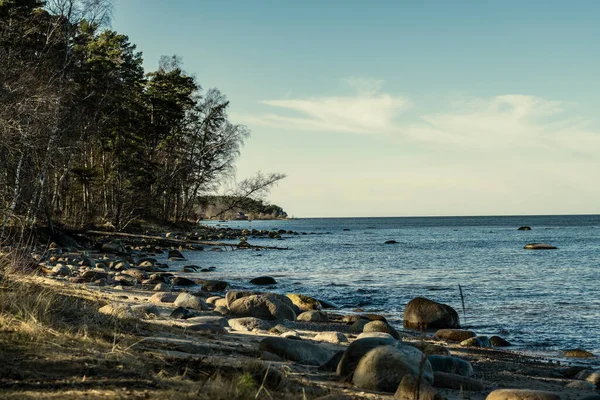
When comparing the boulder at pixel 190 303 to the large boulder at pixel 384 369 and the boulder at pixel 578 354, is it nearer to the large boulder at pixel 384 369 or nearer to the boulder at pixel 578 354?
the large boulder at pixel 384 369

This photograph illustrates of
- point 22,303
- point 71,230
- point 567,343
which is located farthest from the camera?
point 71,230

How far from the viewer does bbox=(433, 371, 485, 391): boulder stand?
22.1ft

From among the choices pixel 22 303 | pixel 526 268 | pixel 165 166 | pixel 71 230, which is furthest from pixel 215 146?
pixel 22 303

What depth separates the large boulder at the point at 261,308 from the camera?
1233cm

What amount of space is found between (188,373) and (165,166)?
39714 mm

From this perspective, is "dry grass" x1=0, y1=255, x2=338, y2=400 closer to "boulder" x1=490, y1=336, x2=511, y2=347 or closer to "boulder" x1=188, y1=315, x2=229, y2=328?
"boulder" x1=188, y1=315, x2=229, y2=328

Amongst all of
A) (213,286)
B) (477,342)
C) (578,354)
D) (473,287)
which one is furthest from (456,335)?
(473,287)

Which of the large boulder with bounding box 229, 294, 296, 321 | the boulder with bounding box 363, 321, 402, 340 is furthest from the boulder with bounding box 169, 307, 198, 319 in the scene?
the boulder with bounding box 363, 321, 402, 340

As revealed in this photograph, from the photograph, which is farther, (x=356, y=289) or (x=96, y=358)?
(x=356, y=289)

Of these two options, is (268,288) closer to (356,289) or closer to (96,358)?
(356,289)

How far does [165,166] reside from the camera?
43.3m

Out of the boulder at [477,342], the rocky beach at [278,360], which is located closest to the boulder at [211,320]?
the rocky beach at [278,360]

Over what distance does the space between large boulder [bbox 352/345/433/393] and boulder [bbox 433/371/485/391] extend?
0.54 metres

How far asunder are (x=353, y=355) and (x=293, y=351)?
2.87ft
